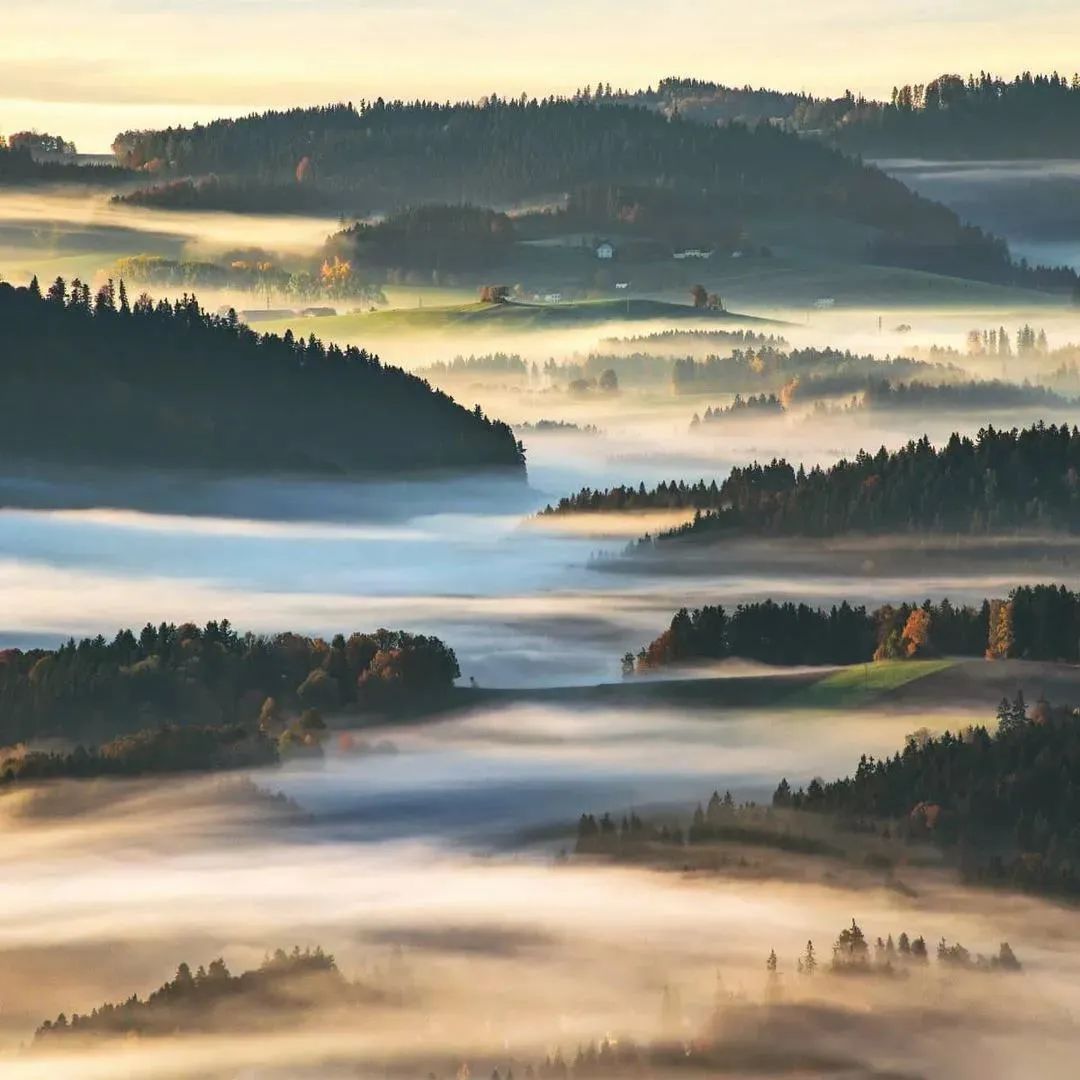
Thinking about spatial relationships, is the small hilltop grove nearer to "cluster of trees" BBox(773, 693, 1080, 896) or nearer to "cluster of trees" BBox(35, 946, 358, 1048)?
"cluster of trees" BBox(773, 693, 1080, 896)

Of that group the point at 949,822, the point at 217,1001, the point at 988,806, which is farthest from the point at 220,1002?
the point at 988,806

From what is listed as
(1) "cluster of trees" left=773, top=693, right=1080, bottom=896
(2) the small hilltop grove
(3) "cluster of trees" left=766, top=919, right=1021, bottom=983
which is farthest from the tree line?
(1) "cluster of trees" left=773, top=693, right=1080, bottom=896

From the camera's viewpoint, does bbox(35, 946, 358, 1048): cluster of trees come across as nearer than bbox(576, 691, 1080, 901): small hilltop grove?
Yes

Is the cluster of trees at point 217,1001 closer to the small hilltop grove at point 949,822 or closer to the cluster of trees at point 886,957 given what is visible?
the cluster of trees at point 886,957

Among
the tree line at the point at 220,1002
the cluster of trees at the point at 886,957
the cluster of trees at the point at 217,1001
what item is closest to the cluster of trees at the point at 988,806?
the cluster of trees at the point at 886,957

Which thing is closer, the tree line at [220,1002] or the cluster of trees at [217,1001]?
the tree line at [220,1002]

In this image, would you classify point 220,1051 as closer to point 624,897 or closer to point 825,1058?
point 825,1058
